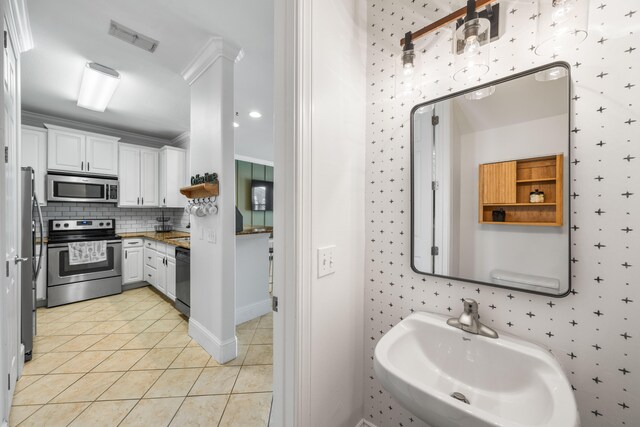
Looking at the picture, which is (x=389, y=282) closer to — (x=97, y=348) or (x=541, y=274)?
(x=541, y=274)

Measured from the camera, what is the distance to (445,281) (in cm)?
106

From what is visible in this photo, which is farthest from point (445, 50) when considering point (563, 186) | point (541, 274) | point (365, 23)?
point (541, 274)

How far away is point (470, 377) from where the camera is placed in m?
0.90

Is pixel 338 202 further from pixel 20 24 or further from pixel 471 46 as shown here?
pixel 20 24

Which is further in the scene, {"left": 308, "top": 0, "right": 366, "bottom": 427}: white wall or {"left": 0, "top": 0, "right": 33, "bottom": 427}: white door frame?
{"left": 0, "top": 0, "right": 33, "bottom": 427}: white door frame

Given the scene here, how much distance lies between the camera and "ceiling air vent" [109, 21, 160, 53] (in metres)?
1.83

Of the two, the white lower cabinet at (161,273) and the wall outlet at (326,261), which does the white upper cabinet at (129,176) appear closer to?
the white lower cabinet at (161,273)

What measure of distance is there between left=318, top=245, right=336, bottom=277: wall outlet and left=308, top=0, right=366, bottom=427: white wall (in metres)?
0.02

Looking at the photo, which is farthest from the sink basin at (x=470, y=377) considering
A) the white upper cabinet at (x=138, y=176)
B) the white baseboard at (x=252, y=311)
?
the white upper cabinet at (x=138, y=176)

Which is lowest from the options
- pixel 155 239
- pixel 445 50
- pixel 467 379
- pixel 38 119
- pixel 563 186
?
pixel 467 379

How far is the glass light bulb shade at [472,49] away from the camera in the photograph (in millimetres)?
844

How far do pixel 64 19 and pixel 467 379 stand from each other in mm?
3222

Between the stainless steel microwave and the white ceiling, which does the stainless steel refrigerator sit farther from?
the stainless steel microwave

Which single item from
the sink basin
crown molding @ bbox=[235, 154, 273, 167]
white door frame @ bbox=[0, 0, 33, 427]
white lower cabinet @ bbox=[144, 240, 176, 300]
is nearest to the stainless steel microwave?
white lower cabinet @ bbox=[144, 240, 176, 300]
